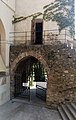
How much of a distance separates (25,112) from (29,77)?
16.5 ft

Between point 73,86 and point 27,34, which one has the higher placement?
point 27,34

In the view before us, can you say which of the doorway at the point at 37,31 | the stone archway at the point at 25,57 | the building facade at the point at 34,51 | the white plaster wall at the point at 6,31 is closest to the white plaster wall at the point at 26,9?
the building facade at the point at 34,51

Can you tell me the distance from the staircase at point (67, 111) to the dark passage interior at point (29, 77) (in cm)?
231

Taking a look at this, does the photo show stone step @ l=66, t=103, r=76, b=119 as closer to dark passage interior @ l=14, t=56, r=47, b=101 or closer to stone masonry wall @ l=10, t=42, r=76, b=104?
stone masonry wall @ l=10, t=42, r=76, b=104

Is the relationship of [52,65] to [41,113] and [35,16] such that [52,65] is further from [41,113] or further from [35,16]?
[35,16]

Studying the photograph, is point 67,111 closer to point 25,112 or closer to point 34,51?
point 25,112

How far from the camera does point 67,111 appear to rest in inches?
461

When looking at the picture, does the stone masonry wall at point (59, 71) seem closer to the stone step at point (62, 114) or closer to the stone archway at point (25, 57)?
the stone archway at point (25, 57)

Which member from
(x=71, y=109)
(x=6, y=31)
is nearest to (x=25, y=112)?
(x=71, y=109)

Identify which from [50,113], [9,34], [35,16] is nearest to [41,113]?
[50,113]

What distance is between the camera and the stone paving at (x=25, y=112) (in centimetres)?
1136

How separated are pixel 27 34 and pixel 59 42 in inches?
90.3

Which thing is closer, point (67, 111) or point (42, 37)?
point (67, 111)

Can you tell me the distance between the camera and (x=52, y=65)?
1364cm
